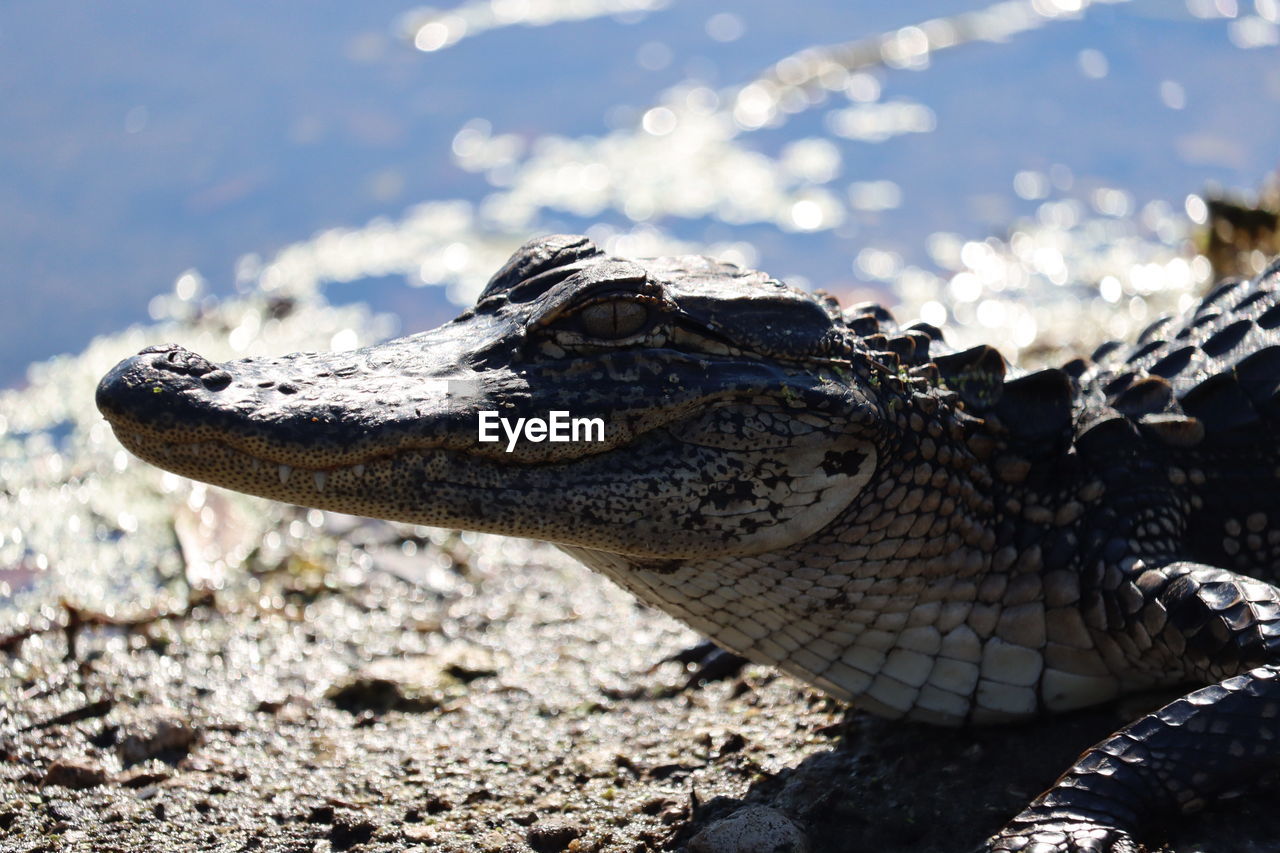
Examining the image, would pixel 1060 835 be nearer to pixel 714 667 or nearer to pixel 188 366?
pixel 714 667

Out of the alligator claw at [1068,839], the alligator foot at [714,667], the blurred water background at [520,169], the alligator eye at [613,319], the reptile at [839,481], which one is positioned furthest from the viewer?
the blurred water background at [520,169]

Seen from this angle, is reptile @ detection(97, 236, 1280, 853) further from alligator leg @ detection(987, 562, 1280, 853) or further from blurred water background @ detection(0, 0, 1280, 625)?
blurred water background @ detection(0, 0, 1280, 625)

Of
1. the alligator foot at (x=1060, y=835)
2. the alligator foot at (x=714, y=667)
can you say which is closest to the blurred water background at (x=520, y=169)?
the alligator foot at (x=714, y=667)

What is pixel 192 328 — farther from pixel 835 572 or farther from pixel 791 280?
pixel 835 572

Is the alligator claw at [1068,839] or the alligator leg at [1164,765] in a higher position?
Answer: the alligator leg at [1164,765]

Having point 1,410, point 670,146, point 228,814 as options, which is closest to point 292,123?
point 670,146

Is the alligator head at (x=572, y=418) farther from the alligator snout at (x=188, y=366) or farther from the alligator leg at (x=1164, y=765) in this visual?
the alligator leg at (x=1164, y=765)

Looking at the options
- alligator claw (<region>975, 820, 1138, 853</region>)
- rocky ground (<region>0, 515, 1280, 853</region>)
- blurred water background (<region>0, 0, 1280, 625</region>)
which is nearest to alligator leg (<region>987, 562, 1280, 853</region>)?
alligator claw (<region>975, 820, 1138, 853</region>)
